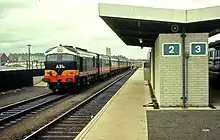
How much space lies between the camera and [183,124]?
1054 cm

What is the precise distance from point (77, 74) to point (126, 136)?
16447 mm

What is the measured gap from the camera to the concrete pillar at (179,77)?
46.4 feet

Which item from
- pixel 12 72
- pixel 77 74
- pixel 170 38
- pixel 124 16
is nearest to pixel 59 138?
pixel 124 16

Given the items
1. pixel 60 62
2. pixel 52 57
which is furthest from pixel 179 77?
pixel 52 57

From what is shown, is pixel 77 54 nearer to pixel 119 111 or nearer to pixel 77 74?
pixel 77 74

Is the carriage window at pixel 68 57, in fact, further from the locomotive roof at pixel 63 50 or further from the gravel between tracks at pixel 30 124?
the gravel between tracks at pixel 30 124

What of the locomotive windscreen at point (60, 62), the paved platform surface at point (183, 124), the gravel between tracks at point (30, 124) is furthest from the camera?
the locomotive windscreen at point (60, 62)

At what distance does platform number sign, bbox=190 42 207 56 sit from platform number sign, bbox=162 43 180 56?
1.65 feet

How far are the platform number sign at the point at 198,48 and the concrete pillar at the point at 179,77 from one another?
0.11 m

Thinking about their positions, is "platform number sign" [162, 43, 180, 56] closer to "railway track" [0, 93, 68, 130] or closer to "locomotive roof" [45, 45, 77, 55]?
"railway track" [0, 93, 68, 130]

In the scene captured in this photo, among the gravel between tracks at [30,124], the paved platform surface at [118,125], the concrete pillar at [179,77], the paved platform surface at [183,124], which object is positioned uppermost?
the concrete pillar at [179,77]

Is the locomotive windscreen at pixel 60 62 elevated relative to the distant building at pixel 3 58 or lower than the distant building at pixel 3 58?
lower

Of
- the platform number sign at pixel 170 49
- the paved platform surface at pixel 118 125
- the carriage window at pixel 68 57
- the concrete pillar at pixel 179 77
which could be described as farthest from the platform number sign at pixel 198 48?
the carriage window at pixel 68 57

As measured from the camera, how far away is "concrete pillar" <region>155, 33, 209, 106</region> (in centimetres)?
1416
